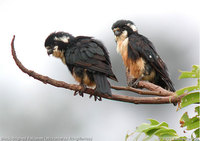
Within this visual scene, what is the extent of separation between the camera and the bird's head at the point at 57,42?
5.59 metres

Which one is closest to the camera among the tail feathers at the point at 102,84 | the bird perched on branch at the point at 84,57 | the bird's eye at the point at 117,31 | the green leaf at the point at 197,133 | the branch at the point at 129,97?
the green leaf at the point at 197,133

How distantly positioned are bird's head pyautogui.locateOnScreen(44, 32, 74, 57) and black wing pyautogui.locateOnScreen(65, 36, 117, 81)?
0.13m

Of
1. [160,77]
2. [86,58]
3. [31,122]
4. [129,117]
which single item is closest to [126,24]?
[160,77]

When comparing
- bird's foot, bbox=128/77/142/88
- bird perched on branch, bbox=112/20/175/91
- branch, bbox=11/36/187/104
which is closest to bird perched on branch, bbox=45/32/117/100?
branch, bbox=11/36/187/104

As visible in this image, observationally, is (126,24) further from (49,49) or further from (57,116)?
(57,116)

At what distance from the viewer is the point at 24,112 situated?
59.2 feet

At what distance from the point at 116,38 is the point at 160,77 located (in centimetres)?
92

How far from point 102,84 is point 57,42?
1352mm

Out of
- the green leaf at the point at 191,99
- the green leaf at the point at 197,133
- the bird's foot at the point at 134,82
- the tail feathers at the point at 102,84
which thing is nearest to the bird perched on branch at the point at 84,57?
the tail feathers at the point at 102,84

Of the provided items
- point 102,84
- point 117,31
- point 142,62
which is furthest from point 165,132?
point 117,31

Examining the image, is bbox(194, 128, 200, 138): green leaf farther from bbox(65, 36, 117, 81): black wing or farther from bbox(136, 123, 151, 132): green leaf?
bbox(65, 36, 117, 81): black wing

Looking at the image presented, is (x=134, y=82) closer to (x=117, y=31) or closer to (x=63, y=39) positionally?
(x=117, y=31)

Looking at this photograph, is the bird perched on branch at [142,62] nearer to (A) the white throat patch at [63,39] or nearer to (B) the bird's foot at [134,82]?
(B) the bird's foot at [134,82]

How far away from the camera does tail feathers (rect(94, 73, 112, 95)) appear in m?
4.28
